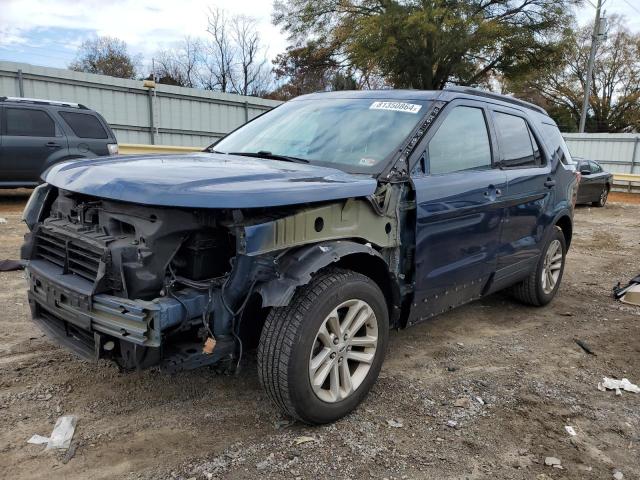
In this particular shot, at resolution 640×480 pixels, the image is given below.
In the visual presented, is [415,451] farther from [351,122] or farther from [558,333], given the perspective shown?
[558,333]

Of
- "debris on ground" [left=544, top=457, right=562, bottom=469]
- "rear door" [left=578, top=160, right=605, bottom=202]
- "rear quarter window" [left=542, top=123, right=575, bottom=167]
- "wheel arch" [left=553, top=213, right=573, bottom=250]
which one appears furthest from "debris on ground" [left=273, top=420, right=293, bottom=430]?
"rear door" [left=578, top=160, right=605, bottom=202]

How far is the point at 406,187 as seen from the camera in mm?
3283

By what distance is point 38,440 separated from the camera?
272cm

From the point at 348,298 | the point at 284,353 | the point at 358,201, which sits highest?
the point at 358,201

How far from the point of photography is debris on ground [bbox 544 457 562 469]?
2.72m

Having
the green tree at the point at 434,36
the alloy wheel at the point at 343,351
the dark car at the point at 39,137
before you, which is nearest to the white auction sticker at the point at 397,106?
the alloy wheel at the point at 343,351

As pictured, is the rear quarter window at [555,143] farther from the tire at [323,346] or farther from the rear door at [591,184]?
the rear door at [591,184]

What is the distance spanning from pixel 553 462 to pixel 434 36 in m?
25.5

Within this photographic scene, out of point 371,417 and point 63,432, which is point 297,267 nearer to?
point 371,417

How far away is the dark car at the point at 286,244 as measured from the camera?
2564 millimetres

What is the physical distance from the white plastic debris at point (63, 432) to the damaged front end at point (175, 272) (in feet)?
1.37

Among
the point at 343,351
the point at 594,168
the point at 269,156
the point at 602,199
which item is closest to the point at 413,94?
the point at 269,156

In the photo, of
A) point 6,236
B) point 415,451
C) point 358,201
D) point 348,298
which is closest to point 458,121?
point 358,201

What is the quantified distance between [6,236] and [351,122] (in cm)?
591
